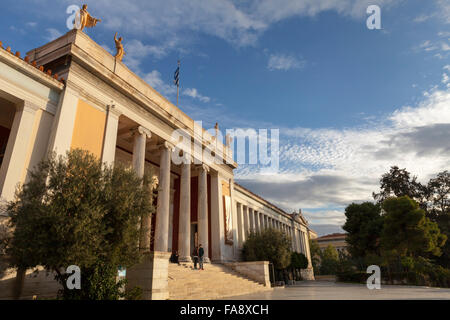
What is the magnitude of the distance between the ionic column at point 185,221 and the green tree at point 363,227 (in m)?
25.0

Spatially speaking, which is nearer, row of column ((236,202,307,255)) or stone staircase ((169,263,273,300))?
stone staircase ((169,263,273,300))

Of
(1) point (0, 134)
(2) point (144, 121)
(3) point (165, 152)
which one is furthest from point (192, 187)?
(1) point (0, 134)

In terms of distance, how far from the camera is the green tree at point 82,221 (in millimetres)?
7492

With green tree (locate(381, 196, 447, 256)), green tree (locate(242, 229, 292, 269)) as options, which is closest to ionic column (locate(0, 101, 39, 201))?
green tree (locate(242, 229, 292, 269))

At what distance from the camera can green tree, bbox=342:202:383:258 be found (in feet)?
114

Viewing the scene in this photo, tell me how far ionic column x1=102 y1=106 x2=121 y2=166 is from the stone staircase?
658cm

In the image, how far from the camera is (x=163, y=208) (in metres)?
17.6

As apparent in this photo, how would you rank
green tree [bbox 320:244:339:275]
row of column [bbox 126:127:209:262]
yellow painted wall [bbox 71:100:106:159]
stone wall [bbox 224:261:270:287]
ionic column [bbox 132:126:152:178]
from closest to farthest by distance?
yellow painted wall [bbox 71:100:106:159] < ionic column [bbox 132:126:152:178] < row of column [bbox 126:127:209:262] < stone wall [bbox 224:261:270:287] < green tree [bbox 320:244:339:275]

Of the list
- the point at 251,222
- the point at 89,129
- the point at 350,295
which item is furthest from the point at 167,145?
the point at 251,222

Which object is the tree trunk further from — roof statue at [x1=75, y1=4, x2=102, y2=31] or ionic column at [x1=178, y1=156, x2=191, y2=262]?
roof statue at [x1=75, y1=4, x2=102, y2=31]

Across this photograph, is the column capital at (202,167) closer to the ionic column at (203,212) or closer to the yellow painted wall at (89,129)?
the ionic column at (203,212)

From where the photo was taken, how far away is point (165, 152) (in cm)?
1908

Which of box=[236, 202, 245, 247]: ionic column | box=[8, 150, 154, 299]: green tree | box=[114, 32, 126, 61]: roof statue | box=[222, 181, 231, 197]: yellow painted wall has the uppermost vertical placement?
box=[114, 32, 126, 61]: roof statue
